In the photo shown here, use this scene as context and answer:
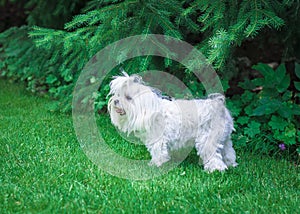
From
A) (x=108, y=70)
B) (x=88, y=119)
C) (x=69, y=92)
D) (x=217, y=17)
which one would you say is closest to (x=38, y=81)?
(x=69, y=92)

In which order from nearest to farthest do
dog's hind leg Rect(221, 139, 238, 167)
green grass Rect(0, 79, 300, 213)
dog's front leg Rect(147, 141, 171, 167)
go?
1. green grass Rect(0, 79, 300, 213)
2. dog's front leg Rect(147, 141, 171, 167)
3. dog's hind leg Rect(221, 139, 238, 167)

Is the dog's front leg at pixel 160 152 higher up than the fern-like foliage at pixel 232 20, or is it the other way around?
the fern-like foliage at pixel 232 20

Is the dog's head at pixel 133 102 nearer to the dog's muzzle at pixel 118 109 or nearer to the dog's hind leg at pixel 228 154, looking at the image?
the dog's muzzle at pixel 118 109

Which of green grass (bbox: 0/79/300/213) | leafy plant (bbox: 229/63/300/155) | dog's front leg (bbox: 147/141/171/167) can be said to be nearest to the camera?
green grass (bbox: 0/79/300/213)

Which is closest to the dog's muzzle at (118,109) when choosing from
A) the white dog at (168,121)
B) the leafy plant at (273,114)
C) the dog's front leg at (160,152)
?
the white dog at (168,121)

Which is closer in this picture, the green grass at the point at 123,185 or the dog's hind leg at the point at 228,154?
the green grass at the point at 123,185

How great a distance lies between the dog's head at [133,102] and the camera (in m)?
3.88

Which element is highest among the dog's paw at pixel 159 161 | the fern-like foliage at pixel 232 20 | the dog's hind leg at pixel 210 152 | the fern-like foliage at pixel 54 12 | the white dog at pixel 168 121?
the fern-like foliage at pixel 232 20

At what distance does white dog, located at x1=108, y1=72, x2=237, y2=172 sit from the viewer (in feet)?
12.8

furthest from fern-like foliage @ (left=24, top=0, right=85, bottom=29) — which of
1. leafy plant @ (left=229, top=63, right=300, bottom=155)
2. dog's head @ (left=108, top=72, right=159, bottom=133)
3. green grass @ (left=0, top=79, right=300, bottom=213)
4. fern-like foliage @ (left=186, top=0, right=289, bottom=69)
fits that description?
dog's head @ (left=108, top=72, right=159, bottom=133)

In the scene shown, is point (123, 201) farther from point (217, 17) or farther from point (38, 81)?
point (38, 81)

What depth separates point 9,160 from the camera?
169 inches

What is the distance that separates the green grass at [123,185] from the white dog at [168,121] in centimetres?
21

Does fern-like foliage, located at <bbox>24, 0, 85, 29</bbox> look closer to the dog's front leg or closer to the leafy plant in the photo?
the leafy plant
